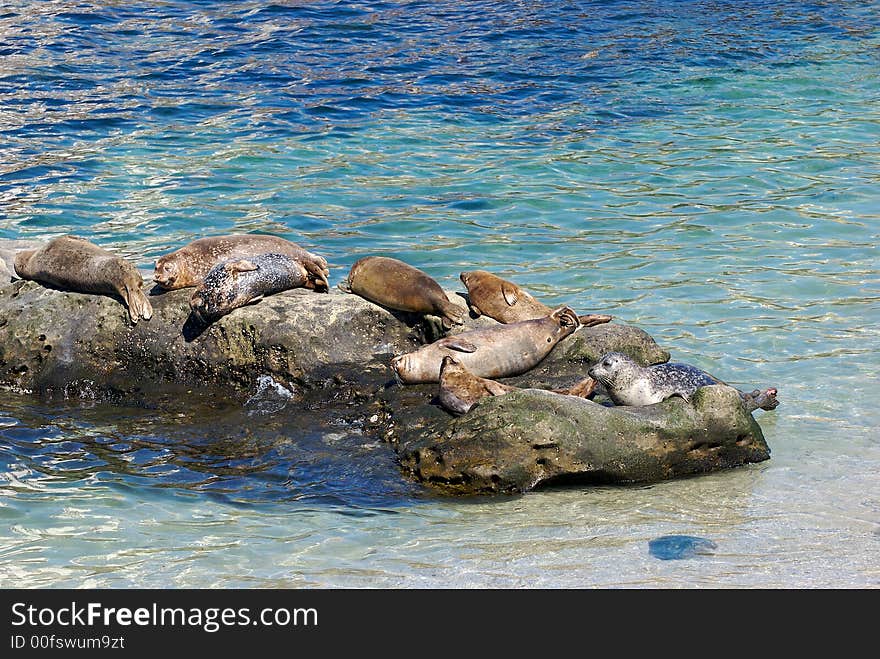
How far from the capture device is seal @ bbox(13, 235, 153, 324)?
22.7 ft

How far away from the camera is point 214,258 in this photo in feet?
23.6

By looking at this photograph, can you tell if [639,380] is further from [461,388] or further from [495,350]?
[461,388]

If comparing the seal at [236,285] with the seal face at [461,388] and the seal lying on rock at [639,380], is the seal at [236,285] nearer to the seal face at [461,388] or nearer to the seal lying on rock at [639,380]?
the seal face at [461,388]

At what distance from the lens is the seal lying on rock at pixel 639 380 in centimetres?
611

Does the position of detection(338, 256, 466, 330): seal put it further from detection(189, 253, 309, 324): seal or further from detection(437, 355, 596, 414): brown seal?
detection(437, 355, 596, 414): brown seal

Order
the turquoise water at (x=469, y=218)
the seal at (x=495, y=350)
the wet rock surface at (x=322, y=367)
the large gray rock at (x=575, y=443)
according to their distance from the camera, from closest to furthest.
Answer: the turquoise water at (x=469, y=218), the large gray rock at (x=575, y=443), the wet rock surface at (x=322, y=367), the seal at (x=495, y=350)

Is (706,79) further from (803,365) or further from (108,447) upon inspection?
(108,447)

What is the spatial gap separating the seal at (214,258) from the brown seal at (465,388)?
4.32 ft

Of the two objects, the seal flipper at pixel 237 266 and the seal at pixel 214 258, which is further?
the seal at pixel 214 258

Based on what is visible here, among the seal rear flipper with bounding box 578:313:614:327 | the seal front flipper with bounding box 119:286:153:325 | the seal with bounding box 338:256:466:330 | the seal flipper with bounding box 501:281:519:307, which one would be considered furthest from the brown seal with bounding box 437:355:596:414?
the seal front flipper with bounding box 119:286:153:325

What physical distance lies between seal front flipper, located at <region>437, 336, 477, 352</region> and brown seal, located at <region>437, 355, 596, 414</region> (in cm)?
22

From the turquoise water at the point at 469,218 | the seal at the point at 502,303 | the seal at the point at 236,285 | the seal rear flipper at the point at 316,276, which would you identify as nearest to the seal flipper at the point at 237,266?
the seal at the point at 236,285

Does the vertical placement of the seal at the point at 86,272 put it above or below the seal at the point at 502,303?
above
